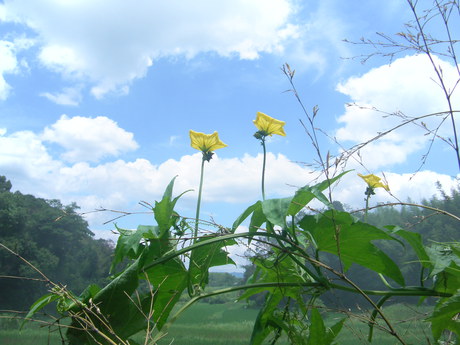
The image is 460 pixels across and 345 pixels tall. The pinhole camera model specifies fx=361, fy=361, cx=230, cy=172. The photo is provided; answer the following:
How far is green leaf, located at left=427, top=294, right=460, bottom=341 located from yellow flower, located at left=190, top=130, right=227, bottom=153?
0.29 metres

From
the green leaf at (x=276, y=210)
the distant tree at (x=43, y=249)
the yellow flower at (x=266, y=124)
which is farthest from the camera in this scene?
the distant tree at (x=43, y=249)

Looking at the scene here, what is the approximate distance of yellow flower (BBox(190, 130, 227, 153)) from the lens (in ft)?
1.51

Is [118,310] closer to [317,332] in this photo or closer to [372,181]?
[317,332]

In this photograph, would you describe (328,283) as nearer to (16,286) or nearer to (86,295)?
(86,295)

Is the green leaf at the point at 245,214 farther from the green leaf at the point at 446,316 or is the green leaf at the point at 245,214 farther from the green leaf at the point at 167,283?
the green leaf at the point at 446,316

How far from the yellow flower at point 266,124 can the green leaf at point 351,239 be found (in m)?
0.13

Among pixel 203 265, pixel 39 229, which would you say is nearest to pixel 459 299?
pixel 203 265

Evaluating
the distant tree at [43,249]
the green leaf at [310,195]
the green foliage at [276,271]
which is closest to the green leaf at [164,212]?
the green foliage at [276,271]

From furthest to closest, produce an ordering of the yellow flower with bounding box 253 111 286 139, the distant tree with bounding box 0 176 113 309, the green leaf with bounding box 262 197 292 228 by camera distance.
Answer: the distant tree with bounding box 0 176 113 309 < the yellow flower with bounding box 253 111 286 139 < the green leaf with bounding box 262 197 292 228

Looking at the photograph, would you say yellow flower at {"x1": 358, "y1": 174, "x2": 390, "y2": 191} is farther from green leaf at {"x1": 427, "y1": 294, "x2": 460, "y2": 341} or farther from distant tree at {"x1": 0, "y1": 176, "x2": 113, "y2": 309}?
distant tree at {"x1": 0, "y1": 176, "x2": 113, "y2": 309}

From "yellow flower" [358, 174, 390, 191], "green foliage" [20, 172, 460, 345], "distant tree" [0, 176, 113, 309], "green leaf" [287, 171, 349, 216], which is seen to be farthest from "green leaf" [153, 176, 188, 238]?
"distant tree" [0, 176, 113, 309]

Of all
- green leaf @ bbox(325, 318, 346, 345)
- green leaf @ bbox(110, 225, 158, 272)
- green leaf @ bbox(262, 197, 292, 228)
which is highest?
green leaf @ bbox(262, 197, 292, 228)

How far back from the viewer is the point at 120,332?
323 millimetres

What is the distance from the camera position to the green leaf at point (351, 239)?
1.07 feet
